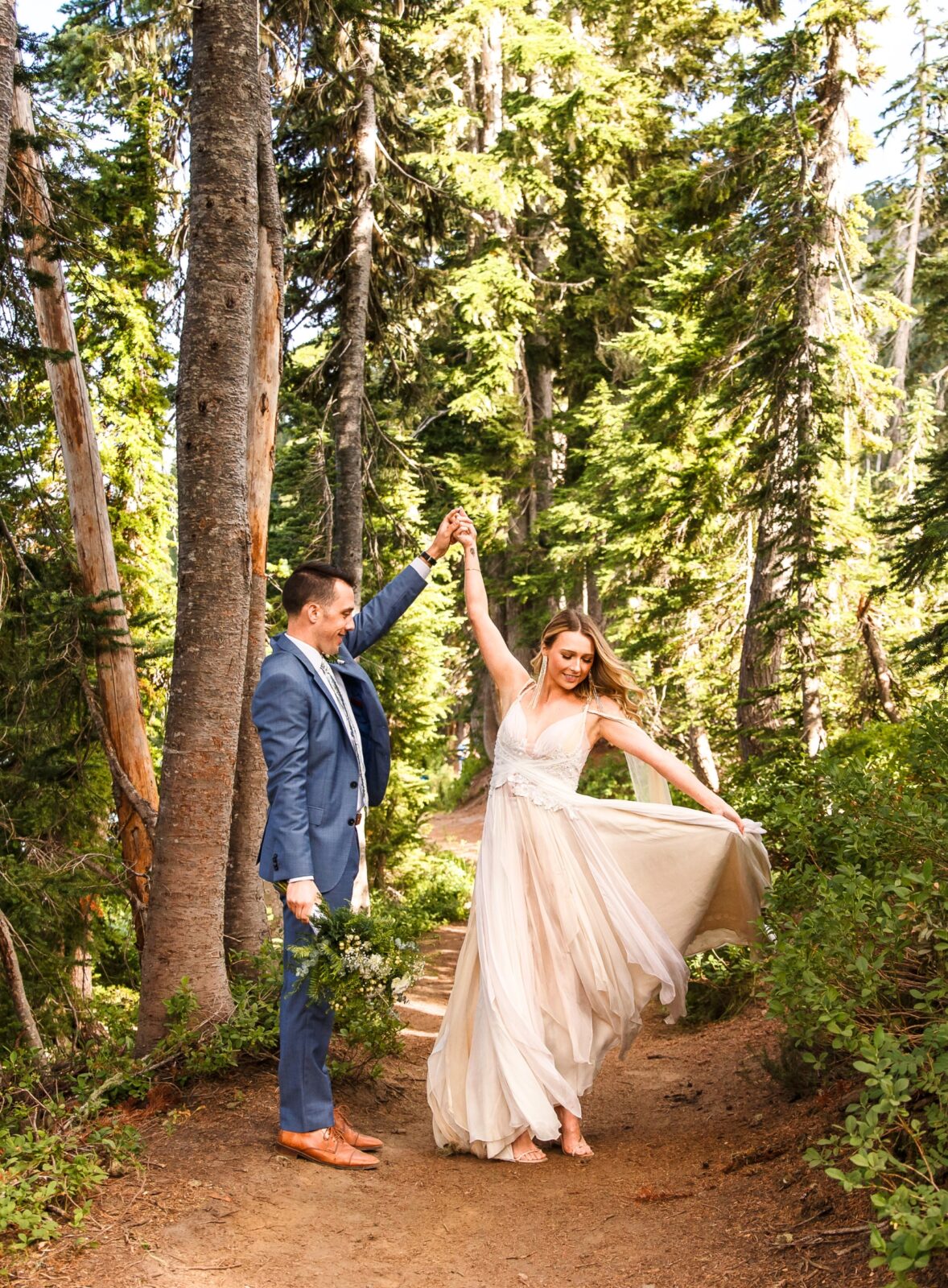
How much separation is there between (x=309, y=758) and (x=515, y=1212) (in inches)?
82.8

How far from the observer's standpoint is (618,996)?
5453 millimetres

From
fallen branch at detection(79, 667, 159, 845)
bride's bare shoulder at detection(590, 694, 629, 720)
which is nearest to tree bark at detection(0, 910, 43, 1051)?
fallen branch at detection(79, 667, 159, 845)

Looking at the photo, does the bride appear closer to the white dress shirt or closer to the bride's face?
the bride's face

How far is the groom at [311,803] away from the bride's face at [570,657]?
966mm

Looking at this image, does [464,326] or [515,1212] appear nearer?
[515,1212]

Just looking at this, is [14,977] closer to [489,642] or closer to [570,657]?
[489,642]

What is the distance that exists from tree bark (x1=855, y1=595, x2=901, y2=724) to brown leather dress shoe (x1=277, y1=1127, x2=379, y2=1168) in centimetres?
768

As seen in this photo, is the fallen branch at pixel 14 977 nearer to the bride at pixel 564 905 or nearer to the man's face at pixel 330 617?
the bride at pixel 564 905

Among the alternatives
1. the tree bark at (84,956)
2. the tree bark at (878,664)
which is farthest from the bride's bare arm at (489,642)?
the tree bark at (878,664)

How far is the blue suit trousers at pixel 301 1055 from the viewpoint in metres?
4.96

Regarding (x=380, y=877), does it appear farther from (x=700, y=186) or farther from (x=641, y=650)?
(x=700, y=186)

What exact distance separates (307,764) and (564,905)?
56.9 inches

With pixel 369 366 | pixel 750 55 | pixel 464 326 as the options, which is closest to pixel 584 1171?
pixel 750 55

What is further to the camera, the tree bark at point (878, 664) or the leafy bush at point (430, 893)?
the leafy bush at point (430, 893)
